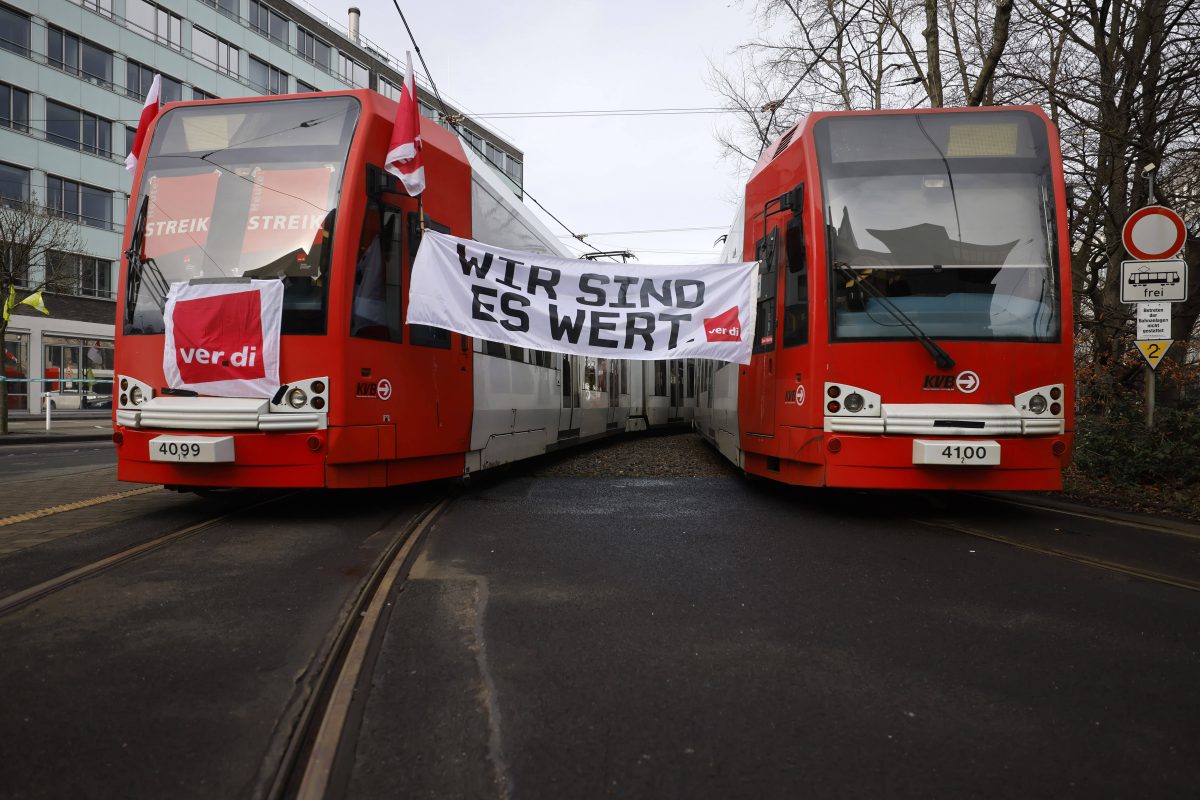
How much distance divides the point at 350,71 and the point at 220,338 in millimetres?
44387

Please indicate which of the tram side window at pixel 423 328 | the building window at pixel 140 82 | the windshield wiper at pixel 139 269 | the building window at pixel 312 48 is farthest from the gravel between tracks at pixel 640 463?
the building window at pixel 312 48

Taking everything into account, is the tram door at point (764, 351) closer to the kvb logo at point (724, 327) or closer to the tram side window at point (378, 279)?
the kvb logo at point (724, 327)

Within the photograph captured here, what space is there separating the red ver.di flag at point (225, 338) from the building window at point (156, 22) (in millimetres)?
34155

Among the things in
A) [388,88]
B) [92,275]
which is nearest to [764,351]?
[92,275]

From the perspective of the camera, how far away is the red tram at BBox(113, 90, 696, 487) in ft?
19.9

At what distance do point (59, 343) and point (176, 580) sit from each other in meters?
32.3

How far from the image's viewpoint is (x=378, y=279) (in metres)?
6.54

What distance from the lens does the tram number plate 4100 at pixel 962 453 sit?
6.00m

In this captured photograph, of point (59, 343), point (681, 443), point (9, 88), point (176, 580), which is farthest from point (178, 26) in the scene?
point (176, 580)

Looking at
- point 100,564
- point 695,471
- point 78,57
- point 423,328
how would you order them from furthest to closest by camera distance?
point 78,57 < point 695,471 < point 423,328 < point 100,564

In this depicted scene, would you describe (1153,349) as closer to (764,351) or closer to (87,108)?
(764,351)

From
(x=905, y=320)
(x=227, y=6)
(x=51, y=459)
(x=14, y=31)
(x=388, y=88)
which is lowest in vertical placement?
(x=51, y=459)

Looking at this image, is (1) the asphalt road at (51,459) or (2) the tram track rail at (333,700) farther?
(1) the asphalt road at (51,459)

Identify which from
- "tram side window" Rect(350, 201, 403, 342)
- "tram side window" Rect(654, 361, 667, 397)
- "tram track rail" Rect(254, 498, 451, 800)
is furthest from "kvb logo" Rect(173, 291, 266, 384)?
"tram side window" Rect(654, 361, 667, 397)
